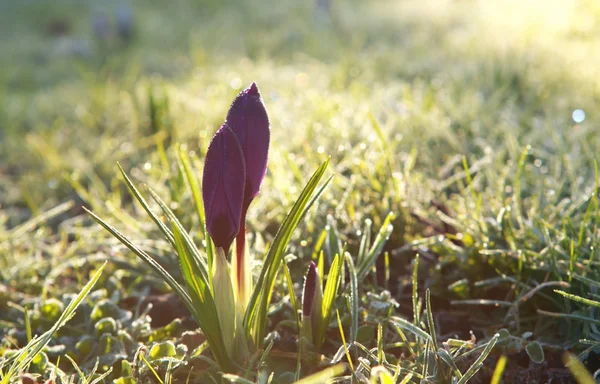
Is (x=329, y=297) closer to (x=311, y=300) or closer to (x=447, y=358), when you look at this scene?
(x=311, y=300)

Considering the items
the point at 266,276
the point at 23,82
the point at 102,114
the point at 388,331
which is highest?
the point at 23,82

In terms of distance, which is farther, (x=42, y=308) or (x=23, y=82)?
(x=23, y=82)

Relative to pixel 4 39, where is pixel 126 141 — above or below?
below

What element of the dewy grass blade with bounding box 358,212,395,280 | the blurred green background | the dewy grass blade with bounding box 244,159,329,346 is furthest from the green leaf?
the blurred green background

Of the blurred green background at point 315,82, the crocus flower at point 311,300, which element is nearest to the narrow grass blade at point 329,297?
the crocus flower at point 311,300

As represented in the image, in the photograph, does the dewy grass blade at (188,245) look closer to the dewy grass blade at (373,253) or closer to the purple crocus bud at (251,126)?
the purple crocus bud at (251,126)

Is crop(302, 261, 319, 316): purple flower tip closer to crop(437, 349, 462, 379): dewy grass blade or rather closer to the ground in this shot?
the ground

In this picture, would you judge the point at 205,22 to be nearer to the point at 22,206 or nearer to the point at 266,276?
the point at 22,206

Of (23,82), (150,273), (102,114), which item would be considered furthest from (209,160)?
(23,82)
